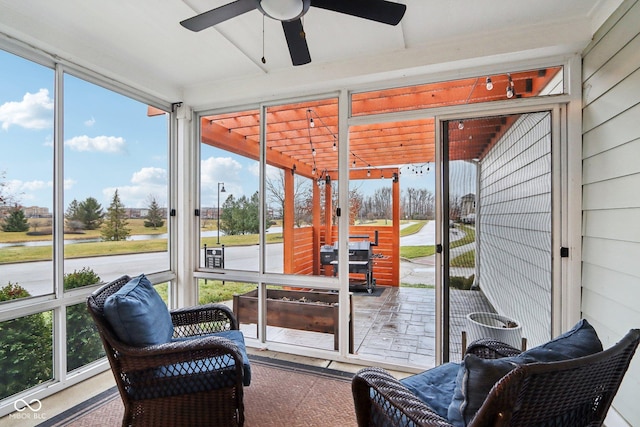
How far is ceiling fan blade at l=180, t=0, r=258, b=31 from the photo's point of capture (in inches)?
62.2

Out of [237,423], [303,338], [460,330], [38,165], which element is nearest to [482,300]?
[460,330]

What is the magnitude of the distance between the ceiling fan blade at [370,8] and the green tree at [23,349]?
2.82 meters

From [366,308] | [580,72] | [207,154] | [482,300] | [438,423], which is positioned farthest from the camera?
[366,308]

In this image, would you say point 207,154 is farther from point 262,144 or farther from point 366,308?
point 366,308

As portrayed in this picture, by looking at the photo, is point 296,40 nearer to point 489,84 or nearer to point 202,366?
point 489,84

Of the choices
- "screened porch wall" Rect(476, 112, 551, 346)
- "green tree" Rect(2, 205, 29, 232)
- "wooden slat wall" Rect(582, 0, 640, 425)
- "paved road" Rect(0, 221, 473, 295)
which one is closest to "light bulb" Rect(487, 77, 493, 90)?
"screened porch wall" Rect(476, 112, 551, 346)

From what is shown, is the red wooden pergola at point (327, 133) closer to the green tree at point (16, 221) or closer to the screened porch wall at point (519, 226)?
the screened porch wall at point (519, 226)

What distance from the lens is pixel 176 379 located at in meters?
1.81

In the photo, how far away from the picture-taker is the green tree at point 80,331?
8.61 ft

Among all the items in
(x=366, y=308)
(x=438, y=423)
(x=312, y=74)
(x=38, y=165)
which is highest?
(x=312, y=74)

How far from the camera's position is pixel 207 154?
3.66 meters

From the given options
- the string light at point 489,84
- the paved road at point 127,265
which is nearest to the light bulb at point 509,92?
the string light at point 489,84

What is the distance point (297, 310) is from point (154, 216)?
5.94 feet

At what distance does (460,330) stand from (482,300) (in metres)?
0.32
